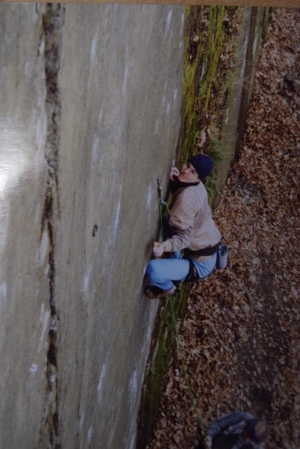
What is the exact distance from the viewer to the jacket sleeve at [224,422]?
206 cm

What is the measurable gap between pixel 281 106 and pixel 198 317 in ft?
3.13

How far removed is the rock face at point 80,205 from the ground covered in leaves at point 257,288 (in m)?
0.31

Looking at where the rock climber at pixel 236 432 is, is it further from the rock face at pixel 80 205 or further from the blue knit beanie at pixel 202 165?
the blue knit beanie at pixel 202 165

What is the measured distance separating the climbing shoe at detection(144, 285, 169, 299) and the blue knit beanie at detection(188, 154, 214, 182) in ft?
1.80

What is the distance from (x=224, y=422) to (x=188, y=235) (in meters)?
0.79

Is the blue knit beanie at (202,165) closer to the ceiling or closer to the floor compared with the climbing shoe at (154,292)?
closer to the ceiling

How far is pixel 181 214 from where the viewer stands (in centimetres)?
229

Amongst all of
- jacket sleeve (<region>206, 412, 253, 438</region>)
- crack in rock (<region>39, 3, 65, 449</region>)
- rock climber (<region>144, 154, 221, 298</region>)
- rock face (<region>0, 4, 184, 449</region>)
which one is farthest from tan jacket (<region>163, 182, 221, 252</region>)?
jacket sleeve (<region>206, 412, 253, 438</region>)

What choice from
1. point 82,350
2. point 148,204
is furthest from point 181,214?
point 82,350

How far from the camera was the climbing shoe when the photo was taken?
237 centimetres

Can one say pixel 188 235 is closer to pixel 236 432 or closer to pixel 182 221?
pixel 182 221

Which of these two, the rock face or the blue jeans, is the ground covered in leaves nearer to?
the blue jeans

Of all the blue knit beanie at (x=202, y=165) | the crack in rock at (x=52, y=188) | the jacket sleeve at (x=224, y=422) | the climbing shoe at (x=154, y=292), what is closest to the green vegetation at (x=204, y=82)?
the blue knit beanie at (x=202, y=165)

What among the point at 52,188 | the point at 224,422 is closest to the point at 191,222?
the point at 52,188
